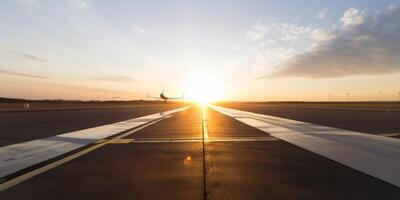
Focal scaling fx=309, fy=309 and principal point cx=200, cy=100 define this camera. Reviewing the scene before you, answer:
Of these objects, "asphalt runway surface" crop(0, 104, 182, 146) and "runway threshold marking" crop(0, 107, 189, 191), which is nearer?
"runway threshold marking" crop(0, 107, 189, 191)

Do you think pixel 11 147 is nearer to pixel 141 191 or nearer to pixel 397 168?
pixel 141 191

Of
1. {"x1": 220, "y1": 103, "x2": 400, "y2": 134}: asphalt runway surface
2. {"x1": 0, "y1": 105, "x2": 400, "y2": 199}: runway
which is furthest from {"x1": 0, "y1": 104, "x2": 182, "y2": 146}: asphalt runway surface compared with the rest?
{"x1": 220, "y1": 103, "x2": 400, "y2": 134}: asphalt runway surface

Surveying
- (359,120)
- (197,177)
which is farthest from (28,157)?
(359,120)

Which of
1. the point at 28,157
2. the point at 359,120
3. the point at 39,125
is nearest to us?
the point at 28,157

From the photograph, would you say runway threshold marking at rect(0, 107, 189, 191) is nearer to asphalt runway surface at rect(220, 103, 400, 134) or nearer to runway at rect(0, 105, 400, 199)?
runway at rect(0, 105, 400, 199)

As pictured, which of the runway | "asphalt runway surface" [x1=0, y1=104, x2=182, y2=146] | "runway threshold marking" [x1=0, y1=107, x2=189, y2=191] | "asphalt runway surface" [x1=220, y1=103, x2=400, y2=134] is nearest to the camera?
the runway

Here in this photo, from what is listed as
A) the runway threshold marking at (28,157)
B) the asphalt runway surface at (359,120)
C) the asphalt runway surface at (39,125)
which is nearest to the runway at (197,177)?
the runway threshold marking at (28,157)

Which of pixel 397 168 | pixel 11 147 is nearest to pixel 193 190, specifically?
pixel 397 168

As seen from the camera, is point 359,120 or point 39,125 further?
point 359,120

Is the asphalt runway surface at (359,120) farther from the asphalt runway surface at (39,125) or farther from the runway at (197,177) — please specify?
the asphalt runway surface at (39,125)

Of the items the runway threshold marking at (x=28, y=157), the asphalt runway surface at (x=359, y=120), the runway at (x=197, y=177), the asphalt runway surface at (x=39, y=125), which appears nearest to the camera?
the runway at (x=197, y=177)

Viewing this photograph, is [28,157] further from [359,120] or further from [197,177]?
[359,120]

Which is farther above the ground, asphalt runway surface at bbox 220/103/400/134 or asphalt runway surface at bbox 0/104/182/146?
asphalt runway surface at bbox 0/104/182/146

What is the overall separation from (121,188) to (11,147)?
22.6 ft
